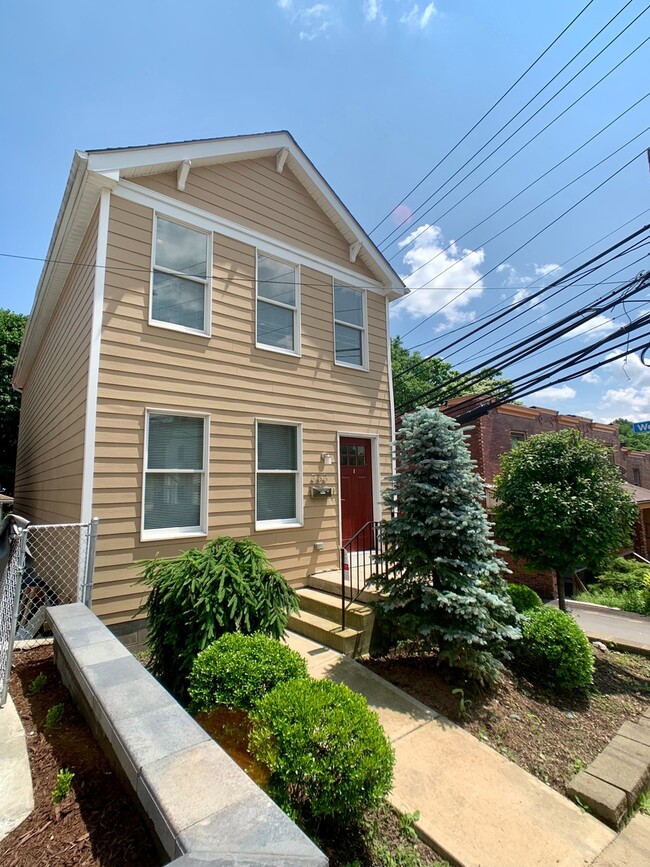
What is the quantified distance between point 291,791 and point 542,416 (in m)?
→ 20.9

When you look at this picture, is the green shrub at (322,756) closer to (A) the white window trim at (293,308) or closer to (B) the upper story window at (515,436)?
(A) the white window trim at (293,308)

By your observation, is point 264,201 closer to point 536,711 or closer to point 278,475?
point 278,475

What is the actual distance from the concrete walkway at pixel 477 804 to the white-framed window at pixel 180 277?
5365mm

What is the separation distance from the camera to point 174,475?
5484mm

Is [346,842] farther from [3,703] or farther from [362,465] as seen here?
[362,465]

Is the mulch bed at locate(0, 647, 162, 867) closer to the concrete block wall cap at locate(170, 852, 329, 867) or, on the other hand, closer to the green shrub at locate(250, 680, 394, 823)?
the concrete block wall cap at locate(170, 852, 329, 867)

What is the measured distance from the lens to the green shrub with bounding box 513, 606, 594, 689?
4586 mm

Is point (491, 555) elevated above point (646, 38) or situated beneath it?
situated beneath

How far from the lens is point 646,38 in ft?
17.9

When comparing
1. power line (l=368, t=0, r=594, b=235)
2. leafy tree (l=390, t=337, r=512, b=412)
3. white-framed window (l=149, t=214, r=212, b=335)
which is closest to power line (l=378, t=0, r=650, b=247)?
power line (l=368, t=0, r=594, b=235)

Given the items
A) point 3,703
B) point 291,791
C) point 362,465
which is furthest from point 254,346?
point 291,791

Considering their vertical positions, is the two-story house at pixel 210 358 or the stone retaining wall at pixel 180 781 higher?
the two-story house at pixel 210 358

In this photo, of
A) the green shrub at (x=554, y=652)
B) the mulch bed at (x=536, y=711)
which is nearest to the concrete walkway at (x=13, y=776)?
the mulch bed at (x=536, y=711)

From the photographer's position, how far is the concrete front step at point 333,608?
4852 millimetres
